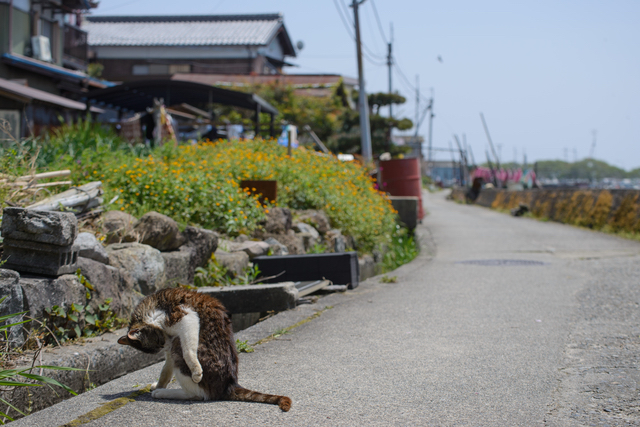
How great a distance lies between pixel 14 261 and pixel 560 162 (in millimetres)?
168092

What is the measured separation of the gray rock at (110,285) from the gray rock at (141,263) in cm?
10

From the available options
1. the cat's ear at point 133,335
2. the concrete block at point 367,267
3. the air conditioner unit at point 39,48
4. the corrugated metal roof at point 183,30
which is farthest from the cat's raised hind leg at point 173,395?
the corrugated metal roof at point 183,30

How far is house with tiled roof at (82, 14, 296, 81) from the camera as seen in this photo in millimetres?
33562

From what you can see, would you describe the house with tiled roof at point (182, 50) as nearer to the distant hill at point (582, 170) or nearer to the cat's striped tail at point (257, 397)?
the cat's striped tail at point (257, 397)

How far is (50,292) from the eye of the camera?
3852 mm

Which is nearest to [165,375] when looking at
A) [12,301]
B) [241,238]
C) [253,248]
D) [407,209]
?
[12,301]

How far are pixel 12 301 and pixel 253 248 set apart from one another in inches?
134

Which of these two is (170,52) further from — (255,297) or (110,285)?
(110,285)

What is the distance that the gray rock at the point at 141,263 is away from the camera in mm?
4824

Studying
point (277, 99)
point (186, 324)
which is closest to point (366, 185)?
point (186, 324)

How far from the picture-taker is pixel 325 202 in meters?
9.54

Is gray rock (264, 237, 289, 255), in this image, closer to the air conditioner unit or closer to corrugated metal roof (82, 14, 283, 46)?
the air conditioner unit

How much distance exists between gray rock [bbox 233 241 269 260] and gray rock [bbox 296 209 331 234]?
6.61ft

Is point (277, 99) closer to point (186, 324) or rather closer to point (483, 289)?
point (483, 289)
